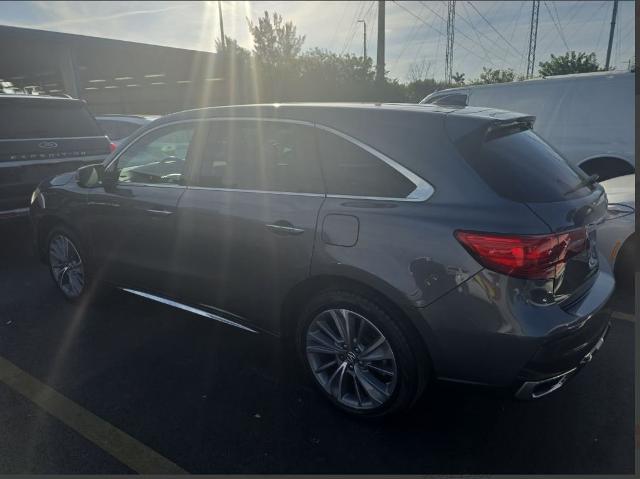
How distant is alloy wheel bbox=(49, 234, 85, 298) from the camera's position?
4211 millimetres

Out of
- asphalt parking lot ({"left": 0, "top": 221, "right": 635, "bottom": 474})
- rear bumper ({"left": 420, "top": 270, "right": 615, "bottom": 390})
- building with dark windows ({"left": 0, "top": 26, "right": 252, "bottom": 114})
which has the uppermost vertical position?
building with dark windows ({"left": 0, "top": 26, "right": 252, "bottom": 114})

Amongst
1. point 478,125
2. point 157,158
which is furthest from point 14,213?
point 478,125

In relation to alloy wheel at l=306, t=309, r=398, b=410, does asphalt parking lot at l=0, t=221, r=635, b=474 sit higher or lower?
lower

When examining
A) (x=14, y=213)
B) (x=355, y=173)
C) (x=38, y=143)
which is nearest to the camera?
(x=355, y=173)

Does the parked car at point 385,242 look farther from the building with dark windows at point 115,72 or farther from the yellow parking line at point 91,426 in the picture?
the building with dark windows at point 115,72

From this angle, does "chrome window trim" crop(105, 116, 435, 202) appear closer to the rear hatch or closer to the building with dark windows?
the rear hatch

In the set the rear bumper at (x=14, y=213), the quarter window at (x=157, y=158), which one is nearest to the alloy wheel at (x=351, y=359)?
the quarter window at (x=157, y=158)

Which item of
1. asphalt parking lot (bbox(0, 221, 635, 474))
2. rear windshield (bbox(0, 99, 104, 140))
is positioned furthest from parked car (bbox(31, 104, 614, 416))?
rear windshield (bbox(0, 99, 104, 140))

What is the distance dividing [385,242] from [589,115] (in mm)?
5237

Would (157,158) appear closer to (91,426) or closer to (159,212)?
(159,212)

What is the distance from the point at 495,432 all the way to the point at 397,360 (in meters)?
0.73

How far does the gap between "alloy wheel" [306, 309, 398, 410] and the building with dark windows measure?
1752 cm

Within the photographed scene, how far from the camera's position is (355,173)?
2566mm

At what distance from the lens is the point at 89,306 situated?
13.9 feet
